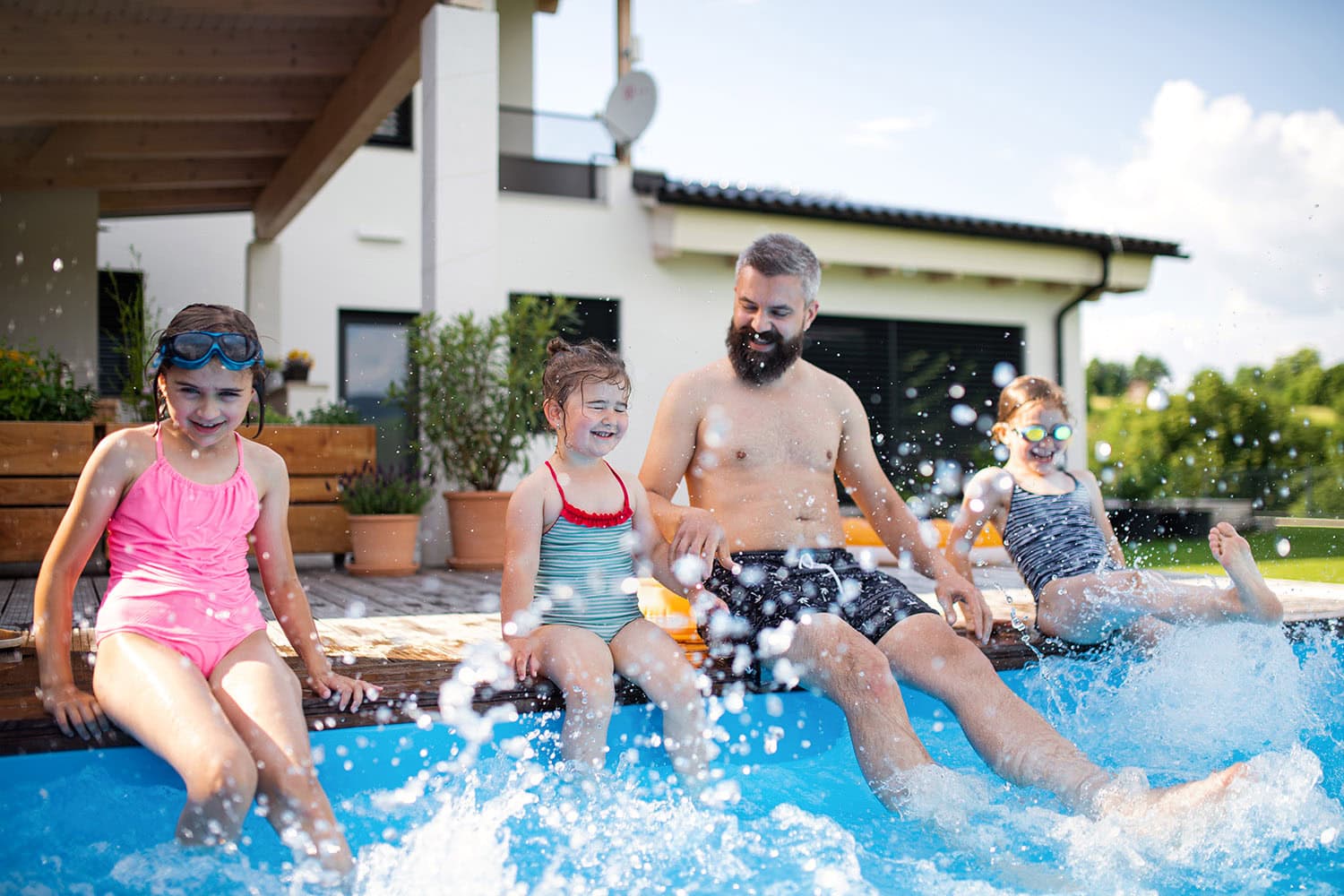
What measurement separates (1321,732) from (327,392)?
7491 millimetres

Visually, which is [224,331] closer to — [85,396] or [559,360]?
[559,360]

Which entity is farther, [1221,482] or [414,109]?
[1221,482]

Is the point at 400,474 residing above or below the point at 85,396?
below

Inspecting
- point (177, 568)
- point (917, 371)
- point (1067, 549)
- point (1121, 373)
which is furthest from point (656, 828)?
point (1121, 373)

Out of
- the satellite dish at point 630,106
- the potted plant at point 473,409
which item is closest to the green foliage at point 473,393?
the potted plant at point 473,409

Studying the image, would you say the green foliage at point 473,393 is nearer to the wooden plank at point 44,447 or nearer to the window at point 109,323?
the wooden plank at point 44,447

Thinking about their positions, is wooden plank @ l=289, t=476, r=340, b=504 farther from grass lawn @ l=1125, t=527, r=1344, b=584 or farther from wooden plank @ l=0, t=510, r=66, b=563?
grass lawn @ l=1125, t=527, r=1344, b=584

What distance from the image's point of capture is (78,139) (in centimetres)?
888

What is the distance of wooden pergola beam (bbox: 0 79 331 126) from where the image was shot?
7.97 metres

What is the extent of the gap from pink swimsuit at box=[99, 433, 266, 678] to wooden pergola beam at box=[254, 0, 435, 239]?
4.91 metres

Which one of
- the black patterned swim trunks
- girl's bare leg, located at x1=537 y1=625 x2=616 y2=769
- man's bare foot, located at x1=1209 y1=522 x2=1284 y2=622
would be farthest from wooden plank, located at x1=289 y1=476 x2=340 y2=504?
man's bare foot, located at x1=1209 y1=522 x2=1284 y2=622

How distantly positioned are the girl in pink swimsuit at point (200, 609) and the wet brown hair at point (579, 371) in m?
0.69

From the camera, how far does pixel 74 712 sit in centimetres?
214

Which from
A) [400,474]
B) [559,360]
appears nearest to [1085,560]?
[559,360]
